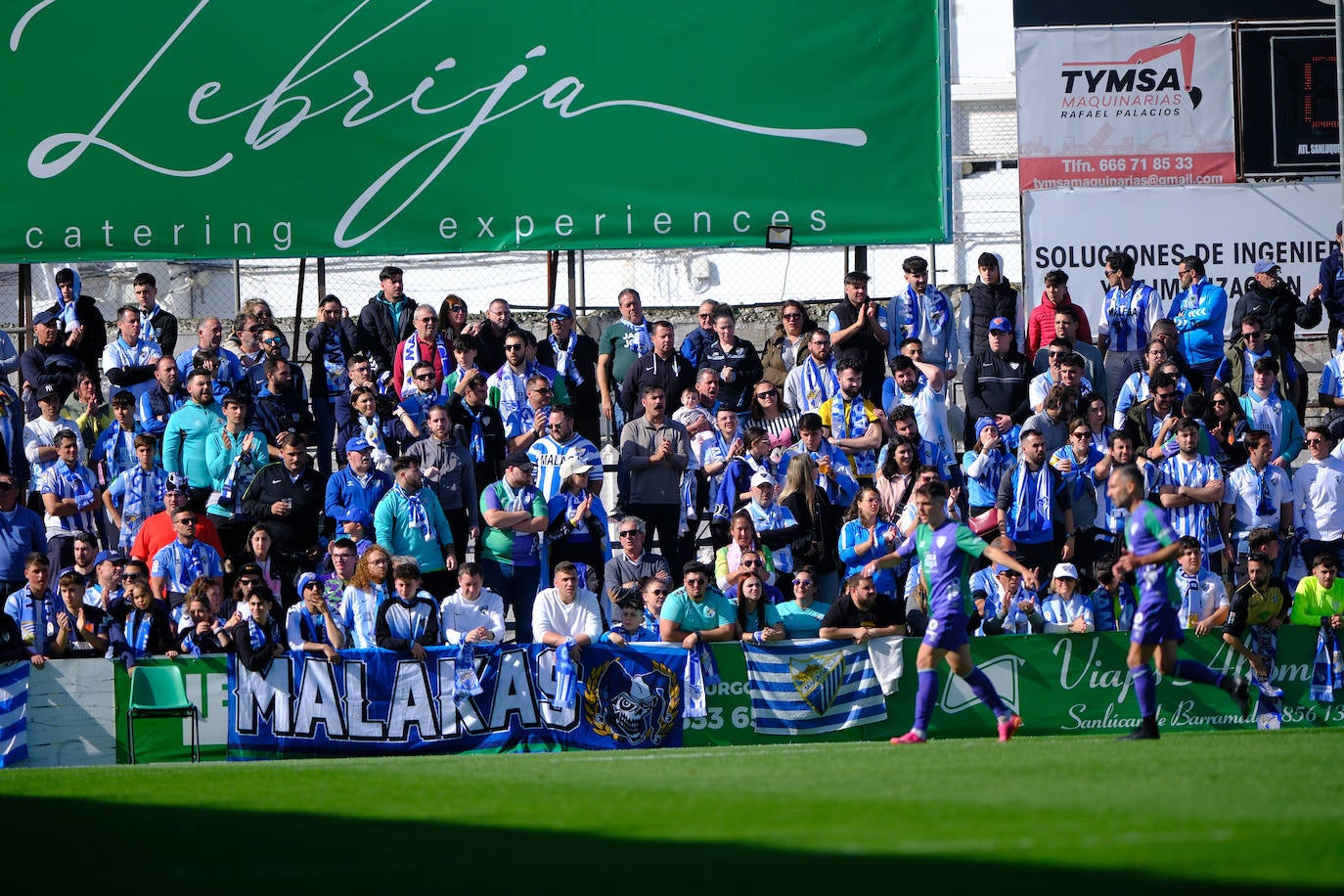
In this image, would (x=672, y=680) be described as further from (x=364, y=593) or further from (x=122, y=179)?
(x=122, y=179)

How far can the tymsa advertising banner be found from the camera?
2144 centimetres

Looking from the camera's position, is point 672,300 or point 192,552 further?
point 672,300

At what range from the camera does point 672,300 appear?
31531mm

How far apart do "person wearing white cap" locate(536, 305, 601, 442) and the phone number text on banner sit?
149 inches

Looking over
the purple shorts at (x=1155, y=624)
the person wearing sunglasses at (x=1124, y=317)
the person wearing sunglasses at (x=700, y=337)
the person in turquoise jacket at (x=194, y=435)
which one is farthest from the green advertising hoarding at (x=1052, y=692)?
the person in turquoise jacket at (x=194, y=435)

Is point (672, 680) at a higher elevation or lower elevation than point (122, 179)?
lower

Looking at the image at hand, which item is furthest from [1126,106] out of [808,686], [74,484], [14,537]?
[14,537]

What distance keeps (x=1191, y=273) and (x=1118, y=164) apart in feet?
13.4

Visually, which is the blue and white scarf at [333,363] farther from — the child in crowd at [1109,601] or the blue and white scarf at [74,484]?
the child in crowd at [1109,601]

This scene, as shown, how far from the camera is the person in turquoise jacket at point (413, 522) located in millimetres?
16172

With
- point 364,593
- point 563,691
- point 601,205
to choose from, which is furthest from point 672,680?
point 601,205

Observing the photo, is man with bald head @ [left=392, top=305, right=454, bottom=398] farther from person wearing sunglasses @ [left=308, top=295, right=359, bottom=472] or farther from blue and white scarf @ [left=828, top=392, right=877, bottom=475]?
blue and white scarf @ [left=828, top=392, right=877, bottom=475]

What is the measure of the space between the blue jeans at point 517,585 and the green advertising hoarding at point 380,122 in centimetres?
457

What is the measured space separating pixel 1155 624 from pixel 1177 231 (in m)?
9.74
